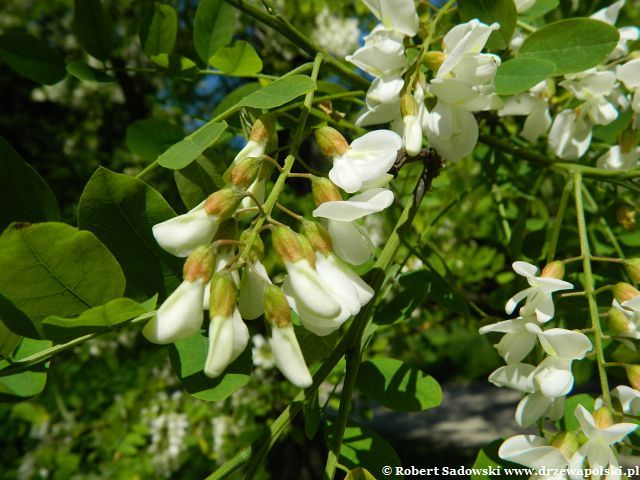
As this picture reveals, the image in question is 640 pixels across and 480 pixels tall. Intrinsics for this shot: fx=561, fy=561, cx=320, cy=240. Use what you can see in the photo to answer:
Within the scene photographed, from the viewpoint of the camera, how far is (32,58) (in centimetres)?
82

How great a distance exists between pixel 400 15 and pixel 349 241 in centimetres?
29

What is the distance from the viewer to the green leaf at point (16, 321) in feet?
1.43

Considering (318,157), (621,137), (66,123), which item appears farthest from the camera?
(66,123)

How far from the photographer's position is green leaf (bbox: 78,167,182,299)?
0.49 metres

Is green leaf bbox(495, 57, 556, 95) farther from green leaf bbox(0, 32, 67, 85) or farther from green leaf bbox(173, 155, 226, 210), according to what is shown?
green leaf bbox(0, 32, 67, 85)

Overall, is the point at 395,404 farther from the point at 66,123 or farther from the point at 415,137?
the point at 66,123

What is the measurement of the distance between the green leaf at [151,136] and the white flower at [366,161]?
384mm

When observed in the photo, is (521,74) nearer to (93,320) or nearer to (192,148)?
(192,148)

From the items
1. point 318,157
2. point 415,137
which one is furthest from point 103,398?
point 415,137

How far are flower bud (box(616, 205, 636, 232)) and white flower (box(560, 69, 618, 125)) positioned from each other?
0.28 metres

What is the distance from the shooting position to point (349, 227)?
492mm

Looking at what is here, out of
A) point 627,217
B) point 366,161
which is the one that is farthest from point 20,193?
point 627,217

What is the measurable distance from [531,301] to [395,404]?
0.67ft

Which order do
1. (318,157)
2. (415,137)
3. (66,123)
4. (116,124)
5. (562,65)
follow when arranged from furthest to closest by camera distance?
(116,124) < (66,123) < (318,157) < (562,65) < (415,137)
